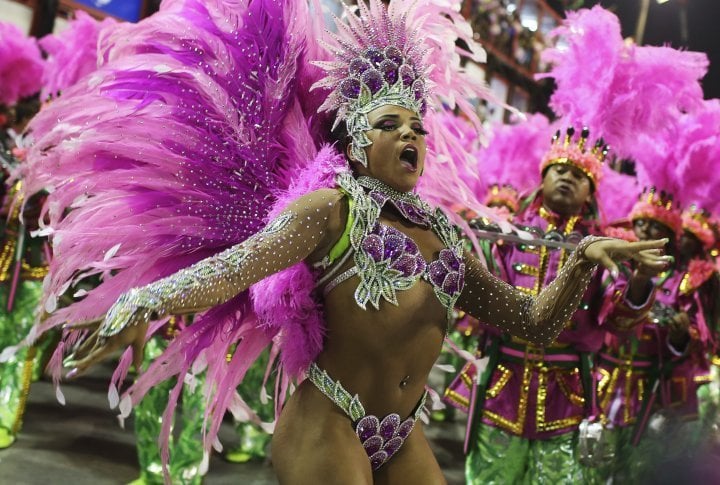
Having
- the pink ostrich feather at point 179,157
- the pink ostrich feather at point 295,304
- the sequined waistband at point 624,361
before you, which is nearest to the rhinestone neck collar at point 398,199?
the pink ostrich feather at point 295,304

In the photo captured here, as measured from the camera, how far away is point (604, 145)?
3.66 meters

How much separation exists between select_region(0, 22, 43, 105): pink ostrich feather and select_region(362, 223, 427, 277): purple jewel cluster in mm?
4060

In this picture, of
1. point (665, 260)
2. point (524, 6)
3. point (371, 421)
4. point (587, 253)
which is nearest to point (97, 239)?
point (371, 421)

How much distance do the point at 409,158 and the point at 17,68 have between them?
422 centimetres

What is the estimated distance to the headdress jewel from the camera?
2148 millimetres

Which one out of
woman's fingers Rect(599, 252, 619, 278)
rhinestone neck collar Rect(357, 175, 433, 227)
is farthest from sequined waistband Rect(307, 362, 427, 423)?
woman's fingers Rect(599, 252, 619, 278)

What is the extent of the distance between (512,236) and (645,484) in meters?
1.03

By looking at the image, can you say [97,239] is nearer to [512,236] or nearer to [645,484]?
[512,236]

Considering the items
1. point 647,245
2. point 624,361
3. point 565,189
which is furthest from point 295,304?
point 624,361

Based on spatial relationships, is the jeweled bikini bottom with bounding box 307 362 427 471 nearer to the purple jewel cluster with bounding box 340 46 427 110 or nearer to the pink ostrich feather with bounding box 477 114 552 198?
the purple jewel cluster with bounding box 340 46 427 110

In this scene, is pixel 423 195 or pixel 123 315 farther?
pixel 423 195

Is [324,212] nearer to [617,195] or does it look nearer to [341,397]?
[341,397]

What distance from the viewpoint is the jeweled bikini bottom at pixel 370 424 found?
1.98m

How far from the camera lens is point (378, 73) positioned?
2.15 meters
